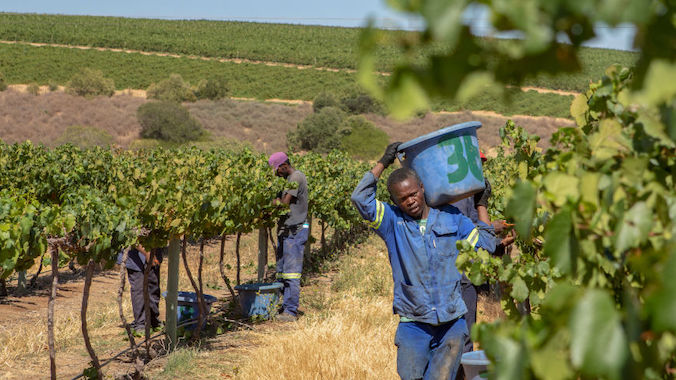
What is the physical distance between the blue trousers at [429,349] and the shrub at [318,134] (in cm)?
3365

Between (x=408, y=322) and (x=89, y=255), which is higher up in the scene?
(x=89, y=255)

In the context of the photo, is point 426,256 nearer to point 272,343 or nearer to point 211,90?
point 272,343

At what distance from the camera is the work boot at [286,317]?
8.02 metres

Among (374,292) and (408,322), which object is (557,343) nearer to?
(408,322)

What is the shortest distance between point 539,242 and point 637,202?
8.09 feet

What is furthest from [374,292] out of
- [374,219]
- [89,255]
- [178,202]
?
[374,219]

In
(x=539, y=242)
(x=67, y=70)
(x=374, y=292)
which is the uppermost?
(x=67, y=70)

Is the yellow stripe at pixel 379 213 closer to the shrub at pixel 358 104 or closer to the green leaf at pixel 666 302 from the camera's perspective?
the green leaf at pixel 666 302

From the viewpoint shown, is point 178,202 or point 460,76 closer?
point 460,76

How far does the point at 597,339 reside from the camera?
81cm

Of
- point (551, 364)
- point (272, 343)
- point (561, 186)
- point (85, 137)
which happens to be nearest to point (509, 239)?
point (272, 343)

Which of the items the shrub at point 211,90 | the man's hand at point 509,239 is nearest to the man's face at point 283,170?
the man's hand at point 509,239

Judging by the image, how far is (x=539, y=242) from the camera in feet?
11.6

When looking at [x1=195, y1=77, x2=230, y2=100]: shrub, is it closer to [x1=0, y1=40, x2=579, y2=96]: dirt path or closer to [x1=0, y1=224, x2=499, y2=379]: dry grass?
[x1=0, y1=40, x2=579, y2=96]: dirt path
